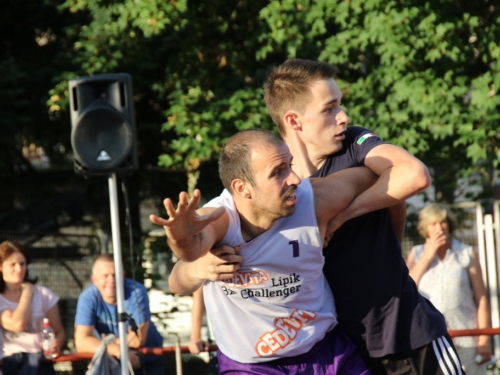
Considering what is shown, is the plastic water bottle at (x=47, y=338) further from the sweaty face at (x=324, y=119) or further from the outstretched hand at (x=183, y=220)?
the outstretched hand at (x=183, y=220)

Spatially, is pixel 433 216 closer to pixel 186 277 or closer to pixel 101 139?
pixel 101 139

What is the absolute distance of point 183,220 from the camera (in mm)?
2648

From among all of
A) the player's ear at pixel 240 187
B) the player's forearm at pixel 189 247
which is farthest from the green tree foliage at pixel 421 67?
the player's forearm at pixel 189 247

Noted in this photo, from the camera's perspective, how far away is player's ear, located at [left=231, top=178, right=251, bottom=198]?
305 cm

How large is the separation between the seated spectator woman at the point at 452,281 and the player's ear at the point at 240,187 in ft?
11.6

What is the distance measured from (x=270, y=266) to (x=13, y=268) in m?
3.75

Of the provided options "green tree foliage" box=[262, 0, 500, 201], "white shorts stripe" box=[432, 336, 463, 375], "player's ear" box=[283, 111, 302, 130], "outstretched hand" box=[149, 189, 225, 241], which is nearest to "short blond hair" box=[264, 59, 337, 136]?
"player's ear" box=[283, 111, 302, 130]

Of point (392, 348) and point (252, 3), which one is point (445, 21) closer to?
point (252, 3)

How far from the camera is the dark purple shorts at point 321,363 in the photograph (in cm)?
329

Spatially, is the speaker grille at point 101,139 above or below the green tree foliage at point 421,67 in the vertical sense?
below

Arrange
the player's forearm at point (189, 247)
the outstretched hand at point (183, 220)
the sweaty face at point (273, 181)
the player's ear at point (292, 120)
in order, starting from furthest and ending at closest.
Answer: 1. the player's ear at point (292, 120)
2. the sweaty face at point (273, 181)
3. the player's forearm at point (189, 247)
4. the outstretched hand at point (183, 220)

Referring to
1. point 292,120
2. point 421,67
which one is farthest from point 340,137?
point 421,67

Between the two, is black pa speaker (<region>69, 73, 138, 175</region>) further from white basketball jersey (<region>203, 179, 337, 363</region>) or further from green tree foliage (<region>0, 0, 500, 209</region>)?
white basketball jersey (<region>203, 179, 337, 363</region>)

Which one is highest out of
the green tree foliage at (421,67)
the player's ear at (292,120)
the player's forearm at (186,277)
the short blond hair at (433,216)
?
the green tree foliage at (421,67)
